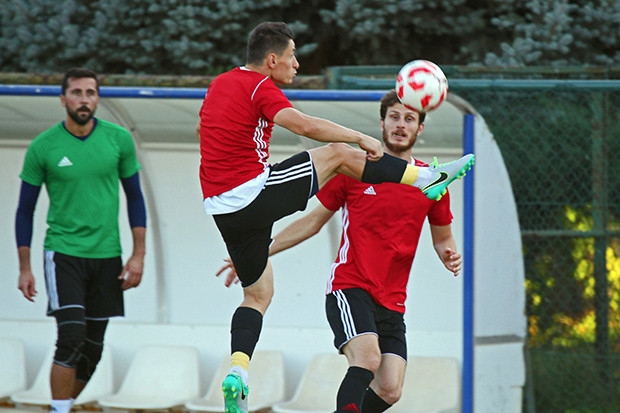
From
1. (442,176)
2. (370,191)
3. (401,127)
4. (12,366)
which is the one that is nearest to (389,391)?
(370,191)

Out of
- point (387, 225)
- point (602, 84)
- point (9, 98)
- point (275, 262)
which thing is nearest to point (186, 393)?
point (275, 262)

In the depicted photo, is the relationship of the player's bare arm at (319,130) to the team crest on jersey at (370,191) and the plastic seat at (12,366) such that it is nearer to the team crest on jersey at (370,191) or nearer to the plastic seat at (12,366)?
the team crest on jersey at (370,191)

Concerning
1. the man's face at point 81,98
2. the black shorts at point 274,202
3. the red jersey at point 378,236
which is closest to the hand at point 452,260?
the red jersey at point 378,236

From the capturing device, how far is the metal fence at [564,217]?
8305mm

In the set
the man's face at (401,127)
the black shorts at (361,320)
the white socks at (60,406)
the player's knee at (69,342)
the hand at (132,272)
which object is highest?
the man's face at (401,127)

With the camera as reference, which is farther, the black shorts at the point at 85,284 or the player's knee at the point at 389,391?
the black shorts at the point at 85,284

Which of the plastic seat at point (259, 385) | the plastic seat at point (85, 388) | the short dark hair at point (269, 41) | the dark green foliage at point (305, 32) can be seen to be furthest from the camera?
the dark green foliage at point (305, 32)

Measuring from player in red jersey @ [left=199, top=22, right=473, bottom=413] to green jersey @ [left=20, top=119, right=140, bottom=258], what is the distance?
5.58ft

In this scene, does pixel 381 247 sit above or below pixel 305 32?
below

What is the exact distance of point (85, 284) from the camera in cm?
737

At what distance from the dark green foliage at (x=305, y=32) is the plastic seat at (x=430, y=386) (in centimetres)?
276

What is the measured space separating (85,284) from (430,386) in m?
2.72

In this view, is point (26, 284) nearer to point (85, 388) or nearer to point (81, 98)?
point (81, 98)

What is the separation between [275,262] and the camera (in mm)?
9117
